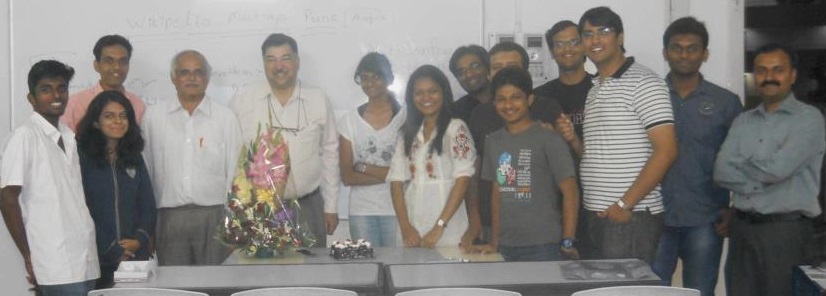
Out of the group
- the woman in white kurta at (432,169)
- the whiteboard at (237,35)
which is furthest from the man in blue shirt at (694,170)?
the whiteboard at (237,35)

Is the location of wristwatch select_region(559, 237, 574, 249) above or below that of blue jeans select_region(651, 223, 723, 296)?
above

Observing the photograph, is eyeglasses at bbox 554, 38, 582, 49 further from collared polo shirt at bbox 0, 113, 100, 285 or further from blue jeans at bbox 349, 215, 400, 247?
collared polo shirt at bbox 0, 113, 100, 285

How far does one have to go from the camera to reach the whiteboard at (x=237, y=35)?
513 centimetres

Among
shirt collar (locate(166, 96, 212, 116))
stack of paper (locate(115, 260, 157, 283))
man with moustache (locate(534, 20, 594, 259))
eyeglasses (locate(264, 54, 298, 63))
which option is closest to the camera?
stack of paper (locate(115, 260, 157, 283))

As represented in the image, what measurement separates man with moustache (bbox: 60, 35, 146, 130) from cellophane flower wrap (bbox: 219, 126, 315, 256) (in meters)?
1.31

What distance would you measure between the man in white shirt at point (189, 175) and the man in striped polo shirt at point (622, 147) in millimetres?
1903

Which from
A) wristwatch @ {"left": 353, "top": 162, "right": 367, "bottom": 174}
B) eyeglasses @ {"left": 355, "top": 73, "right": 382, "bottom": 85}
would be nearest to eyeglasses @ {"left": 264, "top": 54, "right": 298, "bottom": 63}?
eyeglasses @ {"left": 355, "top": 73, "right": 382, "bottom": 85}

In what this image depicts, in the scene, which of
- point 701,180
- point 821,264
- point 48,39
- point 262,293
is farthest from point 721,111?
point 48,39

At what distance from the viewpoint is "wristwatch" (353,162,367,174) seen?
4.95 meters

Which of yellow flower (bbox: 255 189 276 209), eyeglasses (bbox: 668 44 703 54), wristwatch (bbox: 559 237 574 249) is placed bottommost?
wristwatch (bbox: 559 237 574 249)

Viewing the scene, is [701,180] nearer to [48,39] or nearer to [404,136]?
[404,136]

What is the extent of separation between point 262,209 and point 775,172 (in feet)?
7.10

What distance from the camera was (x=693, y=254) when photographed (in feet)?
14.4

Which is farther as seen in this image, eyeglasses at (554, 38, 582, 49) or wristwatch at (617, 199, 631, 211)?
eyeglasses at (554, 38, 582, 49)
